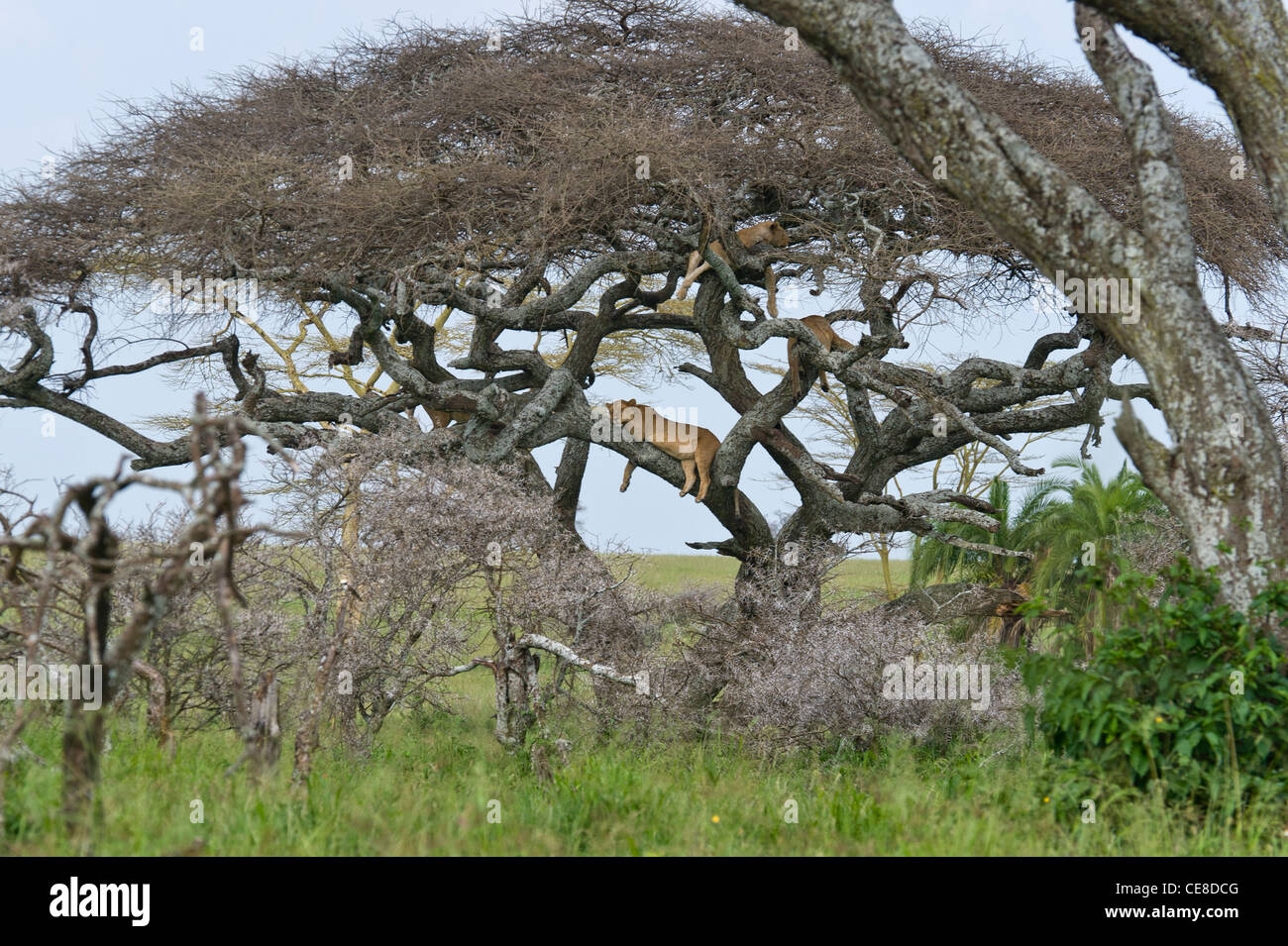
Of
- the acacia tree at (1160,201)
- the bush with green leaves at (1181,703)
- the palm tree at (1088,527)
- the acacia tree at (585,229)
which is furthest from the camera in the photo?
the palm tree at (1088,527)

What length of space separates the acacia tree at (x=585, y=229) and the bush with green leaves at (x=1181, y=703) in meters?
5.59

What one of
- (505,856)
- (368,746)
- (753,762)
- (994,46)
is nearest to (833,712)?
(753,762)

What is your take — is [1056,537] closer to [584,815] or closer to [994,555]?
[994,555]

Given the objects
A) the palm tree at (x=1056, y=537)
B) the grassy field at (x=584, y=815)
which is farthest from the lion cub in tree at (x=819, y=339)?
the grassy field at (x=584, y=815)

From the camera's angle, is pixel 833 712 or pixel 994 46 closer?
pixel 833 712

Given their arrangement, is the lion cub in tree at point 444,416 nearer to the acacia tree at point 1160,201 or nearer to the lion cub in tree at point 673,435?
the lion cub in tree at point 673,435

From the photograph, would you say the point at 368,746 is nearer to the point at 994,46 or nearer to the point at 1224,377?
the point at 1224,377

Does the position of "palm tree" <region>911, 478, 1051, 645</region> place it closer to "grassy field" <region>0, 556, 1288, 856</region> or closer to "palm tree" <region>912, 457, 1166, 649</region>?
"palm tree" <region>912, 457, 1166, 649</region>

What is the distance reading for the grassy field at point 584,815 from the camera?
530 cm

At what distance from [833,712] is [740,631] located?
2.47 m

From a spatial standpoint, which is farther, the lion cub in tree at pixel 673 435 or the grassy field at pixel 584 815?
the lion cub in tree at pixel 673 435

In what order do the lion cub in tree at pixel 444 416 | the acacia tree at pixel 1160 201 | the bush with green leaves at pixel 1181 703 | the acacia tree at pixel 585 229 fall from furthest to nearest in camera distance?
1. the lion cub in tree at pixel 444 416
2. the acacia tree at pixel 585 229
3. the acacia tree at pixel 1160 201
4. the bush with green leaves at pixel 1181 703

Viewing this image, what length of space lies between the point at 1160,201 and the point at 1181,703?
118 inches
